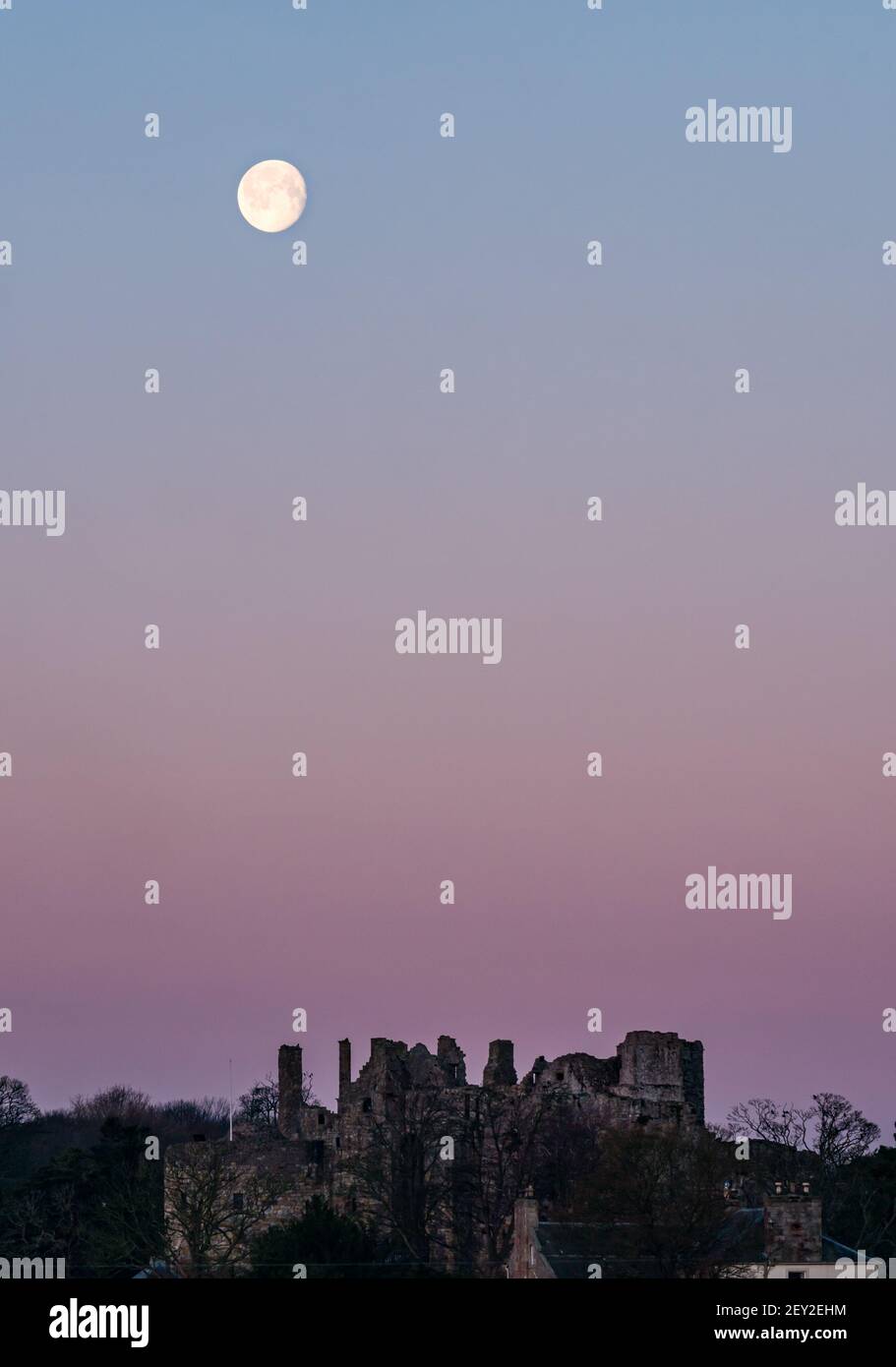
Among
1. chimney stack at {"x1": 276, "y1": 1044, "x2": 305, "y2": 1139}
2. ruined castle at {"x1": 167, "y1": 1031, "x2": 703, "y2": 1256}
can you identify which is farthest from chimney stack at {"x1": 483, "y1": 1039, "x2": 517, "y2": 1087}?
chimney stack at {"x1": 276, "y1": 1044, "x2": 305, "y2": 1139}

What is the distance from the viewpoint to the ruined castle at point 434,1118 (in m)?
108

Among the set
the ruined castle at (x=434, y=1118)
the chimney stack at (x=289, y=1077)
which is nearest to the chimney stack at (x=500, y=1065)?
the ruined castle at (x=434, y=1118)

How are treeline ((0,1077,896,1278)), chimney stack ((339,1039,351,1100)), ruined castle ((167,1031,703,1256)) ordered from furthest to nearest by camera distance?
chimney stack ((339,1039,351,1100)) → ruined castle ((167,1031,703,1256)) → treeline ((0,1077,896,1278))

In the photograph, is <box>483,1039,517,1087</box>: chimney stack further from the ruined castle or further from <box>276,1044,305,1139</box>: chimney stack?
<box>276,1044,305,1139</box>: chimney stack

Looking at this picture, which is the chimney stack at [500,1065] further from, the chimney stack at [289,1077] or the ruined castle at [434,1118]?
the chimney stack at [289,1077]

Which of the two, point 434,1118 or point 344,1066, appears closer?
point 434,1118

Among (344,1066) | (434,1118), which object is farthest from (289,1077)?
(434,1118)

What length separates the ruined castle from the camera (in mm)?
108188

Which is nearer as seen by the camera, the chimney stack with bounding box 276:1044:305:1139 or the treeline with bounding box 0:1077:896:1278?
the treeline with bounding box 0:1077:896:1278

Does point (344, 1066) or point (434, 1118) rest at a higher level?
point (344, 1066)

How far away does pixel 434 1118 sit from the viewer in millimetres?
111875

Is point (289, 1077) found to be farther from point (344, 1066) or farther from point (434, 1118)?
point (434, 1118)
